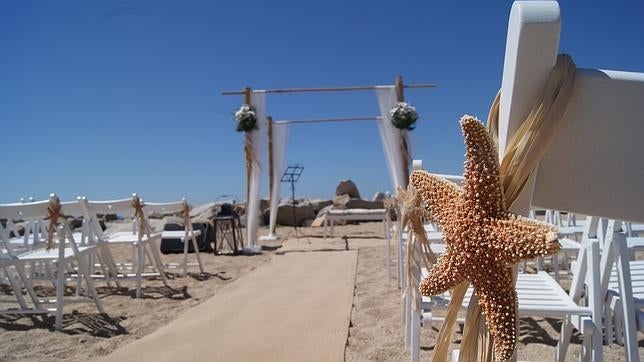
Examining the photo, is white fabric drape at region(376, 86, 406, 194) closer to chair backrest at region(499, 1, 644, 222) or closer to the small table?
the small table

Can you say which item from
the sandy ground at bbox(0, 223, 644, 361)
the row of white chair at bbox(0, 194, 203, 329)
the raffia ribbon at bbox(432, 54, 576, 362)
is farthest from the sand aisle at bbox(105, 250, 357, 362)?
the raffia ribbon at bbox(432, 54, 576, 362)

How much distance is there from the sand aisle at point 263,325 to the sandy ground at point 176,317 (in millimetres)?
92

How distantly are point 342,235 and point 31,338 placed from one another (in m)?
6.07

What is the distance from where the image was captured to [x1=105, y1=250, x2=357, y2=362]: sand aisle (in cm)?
237

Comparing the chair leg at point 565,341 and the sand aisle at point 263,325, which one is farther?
the sand aisle at point 263,325

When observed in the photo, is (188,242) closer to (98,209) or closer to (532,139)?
(98,209)

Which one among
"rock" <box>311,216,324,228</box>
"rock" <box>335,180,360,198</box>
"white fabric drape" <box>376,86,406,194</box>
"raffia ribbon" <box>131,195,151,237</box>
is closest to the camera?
"raffia ribbon" <box>131,195,151,237</box>

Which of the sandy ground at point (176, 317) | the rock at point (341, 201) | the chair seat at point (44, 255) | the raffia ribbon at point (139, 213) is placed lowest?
the sandy ground at point (176, 317)

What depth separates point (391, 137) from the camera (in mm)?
6746

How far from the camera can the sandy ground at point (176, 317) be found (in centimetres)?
240

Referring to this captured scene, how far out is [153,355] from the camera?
2412 mm

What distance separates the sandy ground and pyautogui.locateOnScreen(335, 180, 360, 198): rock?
7.43 m

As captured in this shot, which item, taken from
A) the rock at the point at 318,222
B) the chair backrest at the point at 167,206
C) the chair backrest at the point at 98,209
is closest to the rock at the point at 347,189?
the rock at the point at 318,222

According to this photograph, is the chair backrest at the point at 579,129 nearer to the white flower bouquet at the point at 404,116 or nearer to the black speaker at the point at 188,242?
the white flower bouquet at the point at 404,116
